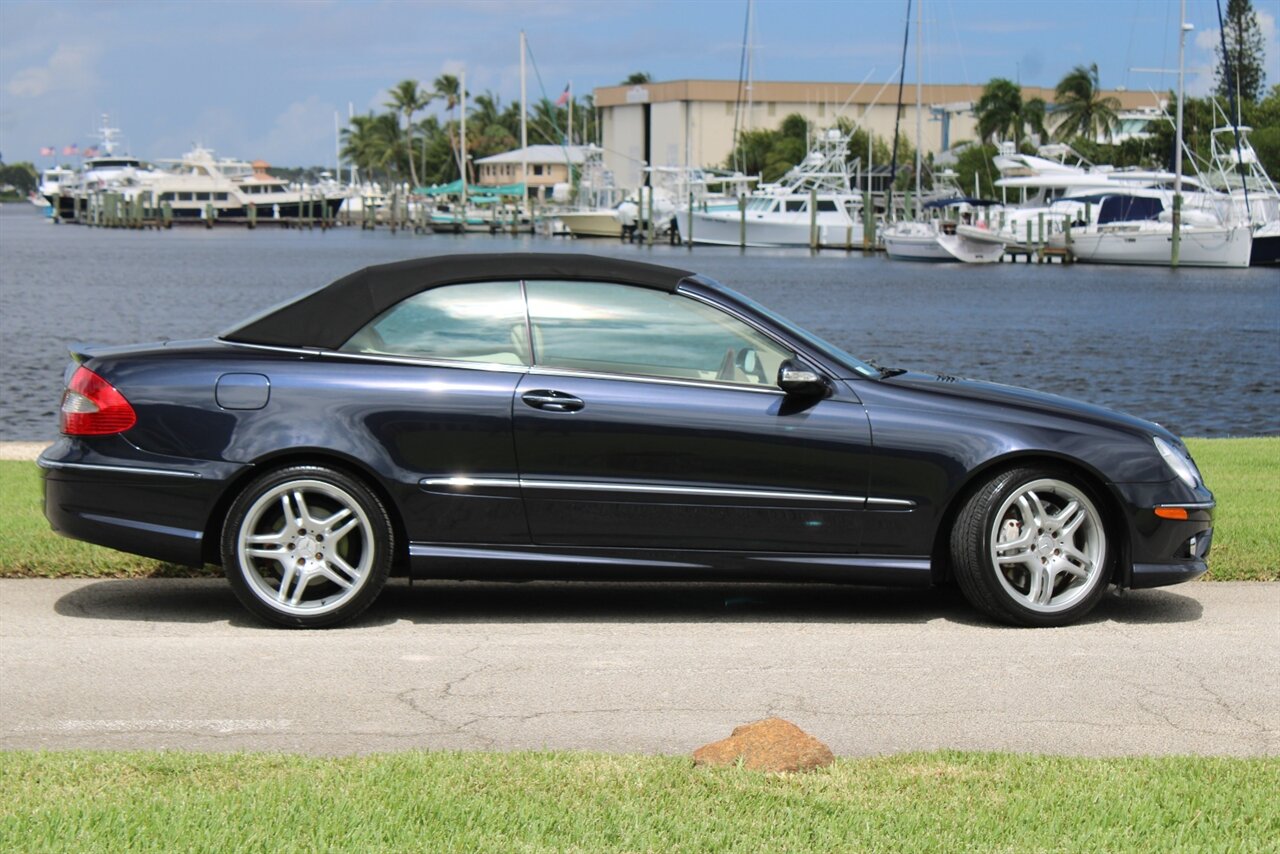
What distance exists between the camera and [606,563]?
265 inches

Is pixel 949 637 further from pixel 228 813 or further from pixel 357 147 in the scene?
pixel 357 147

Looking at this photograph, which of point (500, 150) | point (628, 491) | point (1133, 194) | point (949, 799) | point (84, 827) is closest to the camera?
point (84, 827)

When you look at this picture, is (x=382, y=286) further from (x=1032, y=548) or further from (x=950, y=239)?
(x=950, y=239)

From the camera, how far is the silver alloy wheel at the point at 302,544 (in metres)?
6.62

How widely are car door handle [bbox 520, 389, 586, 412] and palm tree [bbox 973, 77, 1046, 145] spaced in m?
109

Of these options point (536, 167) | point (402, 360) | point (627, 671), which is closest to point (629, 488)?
point (627, 671)

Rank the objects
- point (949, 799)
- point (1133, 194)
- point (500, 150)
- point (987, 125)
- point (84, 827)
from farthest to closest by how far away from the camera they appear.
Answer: point (500, 150) < point (987, 125) < point (1133, 194) < point (949, 799) < point (84, 827)

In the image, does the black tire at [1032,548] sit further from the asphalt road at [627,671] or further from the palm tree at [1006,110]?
the palm tree at [1006,110]

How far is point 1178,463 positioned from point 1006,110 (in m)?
109

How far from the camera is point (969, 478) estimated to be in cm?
678

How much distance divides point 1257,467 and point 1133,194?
61.2m

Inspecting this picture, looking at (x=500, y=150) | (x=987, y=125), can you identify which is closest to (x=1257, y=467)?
(x=987, y=125)

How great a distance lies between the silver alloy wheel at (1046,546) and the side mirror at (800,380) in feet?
2.97

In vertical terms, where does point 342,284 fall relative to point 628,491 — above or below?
above
